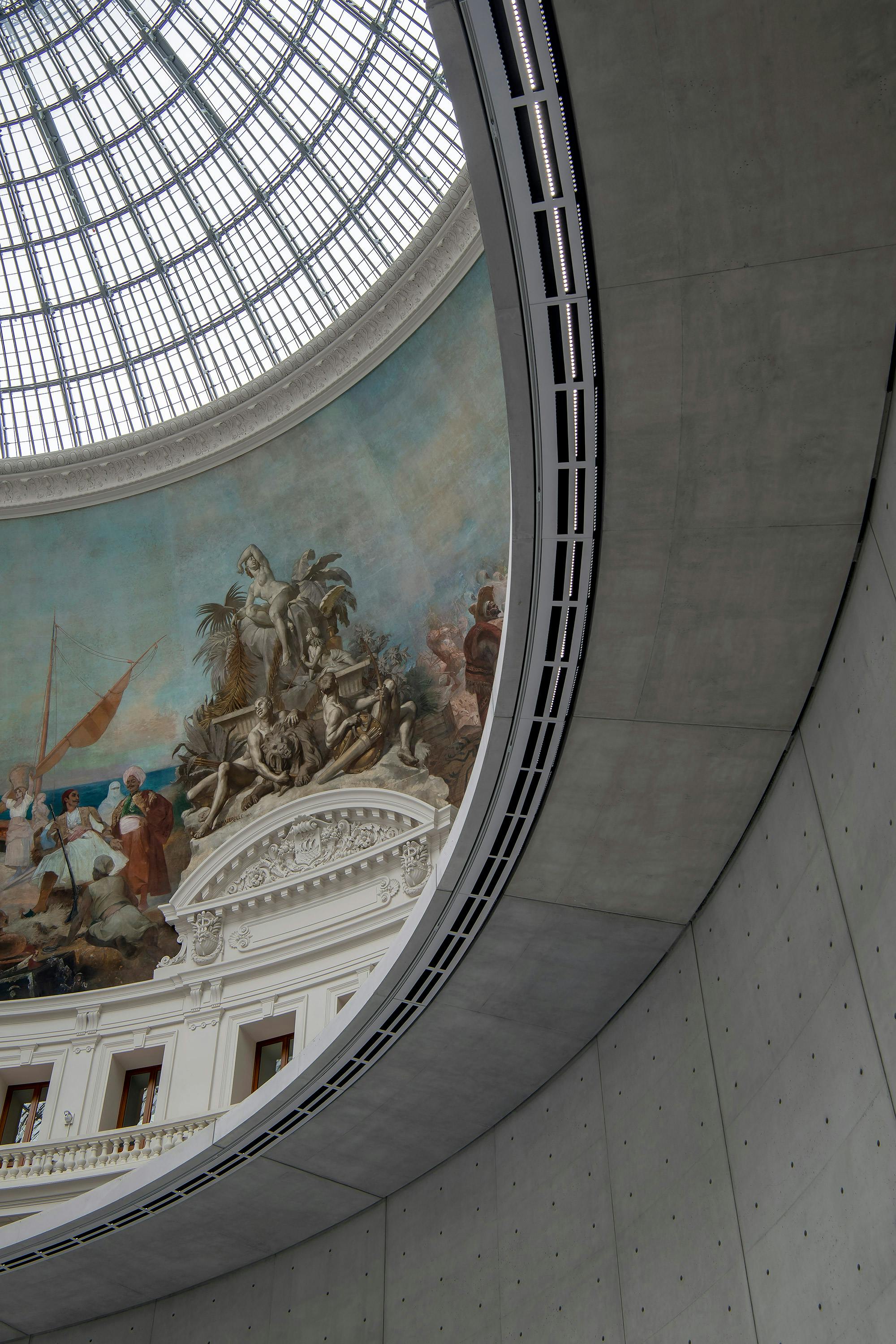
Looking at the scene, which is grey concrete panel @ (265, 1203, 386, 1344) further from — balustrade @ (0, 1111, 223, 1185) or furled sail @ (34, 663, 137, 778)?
Answer: furled sail @ (34, 663, 137, 778)

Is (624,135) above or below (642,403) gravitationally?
above

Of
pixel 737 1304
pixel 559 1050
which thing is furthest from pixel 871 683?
pixel 559 1050

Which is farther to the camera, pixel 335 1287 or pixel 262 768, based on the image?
pixel 262 768

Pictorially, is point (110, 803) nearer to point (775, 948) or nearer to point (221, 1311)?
point (221, 1311)

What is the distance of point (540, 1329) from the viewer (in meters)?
9.94

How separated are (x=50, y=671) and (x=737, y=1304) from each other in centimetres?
2120

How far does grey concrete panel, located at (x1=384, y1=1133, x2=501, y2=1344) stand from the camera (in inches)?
426

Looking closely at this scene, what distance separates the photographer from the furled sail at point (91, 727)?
2416 cm

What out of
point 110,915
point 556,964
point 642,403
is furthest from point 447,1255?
point 110,915

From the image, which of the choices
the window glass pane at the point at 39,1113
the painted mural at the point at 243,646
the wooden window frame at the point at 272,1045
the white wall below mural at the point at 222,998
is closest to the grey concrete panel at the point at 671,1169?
the white wall below mural at the point at 222,998

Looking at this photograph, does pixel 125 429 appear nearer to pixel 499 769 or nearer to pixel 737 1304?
pixel 499 769

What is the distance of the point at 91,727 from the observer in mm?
24344

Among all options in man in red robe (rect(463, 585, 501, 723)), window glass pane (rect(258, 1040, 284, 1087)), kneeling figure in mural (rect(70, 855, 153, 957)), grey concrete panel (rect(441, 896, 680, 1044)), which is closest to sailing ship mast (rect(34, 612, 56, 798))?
kneeling figure in mural (rect(70, 855, 153, 957))

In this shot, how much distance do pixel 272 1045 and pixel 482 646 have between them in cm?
852
